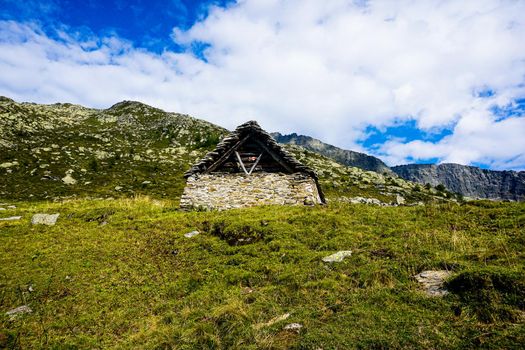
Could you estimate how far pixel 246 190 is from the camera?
64.3ft

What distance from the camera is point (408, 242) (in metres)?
9.64

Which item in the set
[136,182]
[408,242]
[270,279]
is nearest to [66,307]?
[270,279]

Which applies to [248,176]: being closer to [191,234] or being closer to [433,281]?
[191,234]

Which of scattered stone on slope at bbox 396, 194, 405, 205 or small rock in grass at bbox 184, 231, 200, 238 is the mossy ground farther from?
scattered stone on slope at bbox 396, 194, 405, 205

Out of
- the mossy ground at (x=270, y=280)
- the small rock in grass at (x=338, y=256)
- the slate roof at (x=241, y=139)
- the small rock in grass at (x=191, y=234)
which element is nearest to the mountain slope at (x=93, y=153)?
the slate roof at (x=241, y=139)

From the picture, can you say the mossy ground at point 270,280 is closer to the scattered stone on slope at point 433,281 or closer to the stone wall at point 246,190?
the scattered stone on slope at point 433,281

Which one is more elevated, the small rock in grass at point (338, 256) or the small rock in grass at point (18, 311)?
the small rock in grass at point (338, 256)

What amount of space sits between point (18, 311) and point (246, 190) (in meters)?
13.0

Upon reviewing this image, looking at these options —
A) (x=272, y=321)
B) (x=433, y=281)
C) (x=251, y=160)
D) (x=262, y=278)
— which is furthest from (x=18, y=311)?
(x=251, y=160)

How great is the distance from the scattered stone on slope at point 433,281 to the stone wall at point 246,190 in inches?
430

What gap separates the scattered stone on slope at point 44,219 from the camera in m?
14.6

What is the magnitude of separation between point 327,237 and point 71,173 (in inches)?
1554

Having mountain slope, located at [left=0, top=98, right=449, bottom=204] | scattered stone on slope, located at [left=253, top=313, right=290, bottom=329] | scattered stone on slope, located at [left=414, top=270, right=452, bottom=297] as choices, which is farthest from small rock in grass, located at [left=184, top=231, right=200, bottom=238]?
mountain slope, located at [left=0, top=98, right=449, bottom=204]

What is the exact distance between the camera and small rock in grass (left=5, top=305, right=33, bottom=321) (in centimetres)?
765
